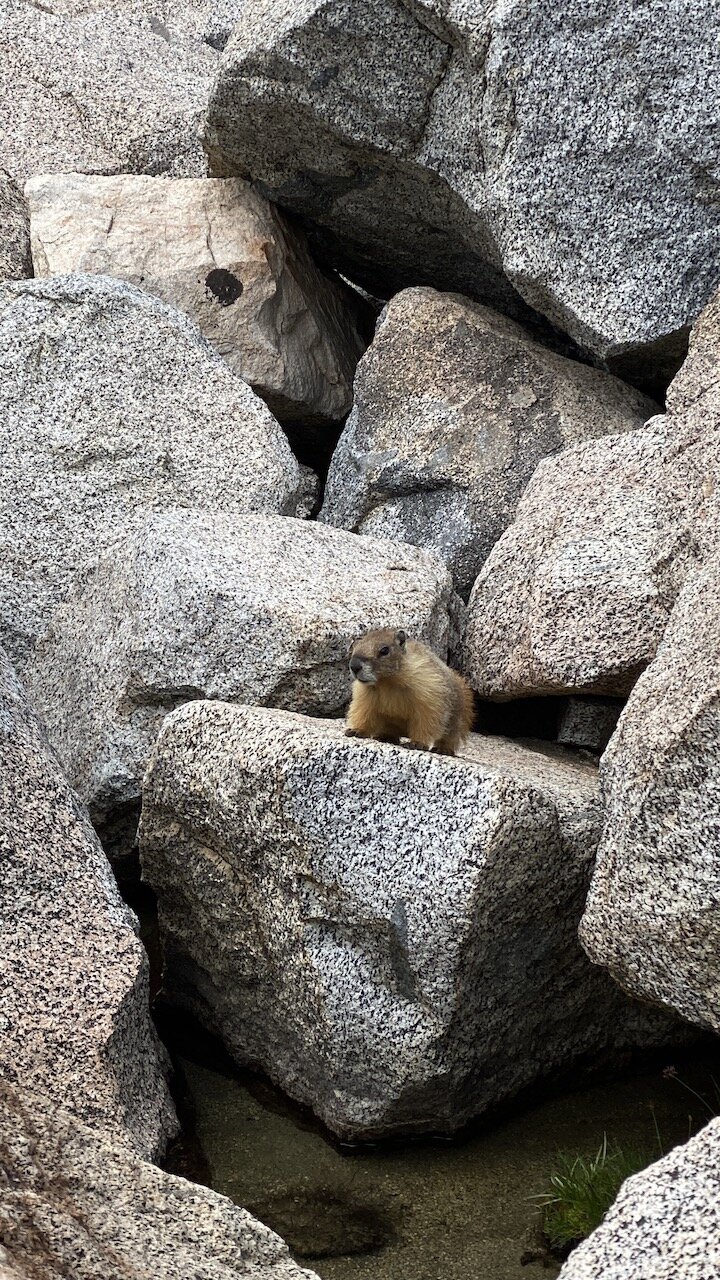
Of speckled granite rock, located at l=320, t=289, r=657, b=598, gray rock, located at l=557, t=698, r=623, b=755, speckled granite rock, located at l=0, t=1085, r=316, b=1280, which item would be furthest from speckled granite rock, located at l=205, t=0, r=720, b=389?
speckled granite rock, located at l=0, t=1085, r=316, b=1280

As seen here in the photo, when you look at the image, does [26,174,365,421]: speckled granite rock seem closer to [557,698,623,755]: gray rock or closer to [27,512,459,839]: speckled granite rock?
[27,512,459,839]: speckled granite rock

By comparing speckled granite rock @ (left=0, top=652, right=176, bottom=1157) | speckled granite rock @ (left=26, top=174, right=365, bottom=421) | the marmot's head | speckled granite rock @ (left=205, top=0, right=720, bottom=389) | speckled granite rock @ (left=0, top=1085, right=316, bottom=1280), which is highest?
speckled granite rock @ (left=205, top=0, right=720, bottom=389)

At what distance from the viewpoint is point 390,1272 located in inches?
178

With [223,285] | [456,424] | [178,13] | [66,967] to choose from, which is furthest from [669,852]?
[178,13]

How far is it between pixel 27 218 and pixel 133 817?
4.23 metres

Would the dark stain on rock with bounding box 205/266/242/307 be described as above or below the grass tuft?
above

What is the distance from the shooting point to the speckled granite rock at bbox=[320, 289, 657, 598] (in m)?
7.42

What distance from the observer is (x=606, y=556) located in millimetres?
6027

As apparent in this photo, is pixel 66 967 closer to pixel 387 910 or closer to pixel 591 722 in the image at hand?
pixel 387 910

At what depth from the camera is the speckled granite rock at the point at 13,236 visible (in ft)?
28.2

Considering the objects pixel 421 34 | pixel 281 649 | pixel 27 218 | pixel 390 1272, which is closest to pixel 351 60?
pixel 421 34

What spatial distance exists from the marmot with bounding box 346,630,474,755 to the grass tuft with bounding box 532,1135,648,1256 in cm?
167

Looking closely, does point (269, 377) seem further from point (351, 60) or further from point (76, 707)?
point (76, 707)

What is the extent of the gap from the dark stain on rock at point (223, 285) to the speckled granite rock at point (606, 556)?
8.37ft
